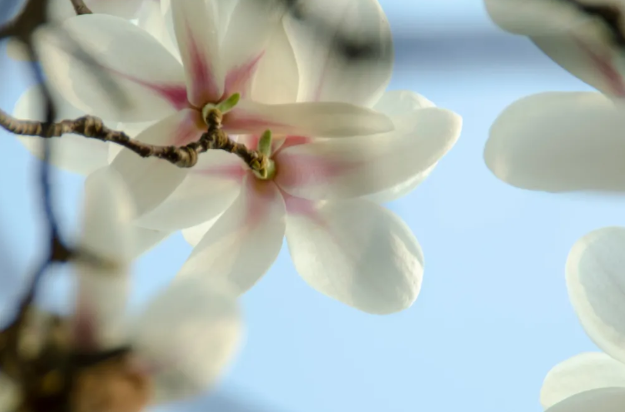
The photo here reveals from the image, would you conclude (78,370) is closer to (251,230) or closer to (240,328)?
(240,328)

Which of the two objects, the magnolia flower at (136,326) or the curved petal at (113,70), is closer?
the magnolia flower at (136,326)

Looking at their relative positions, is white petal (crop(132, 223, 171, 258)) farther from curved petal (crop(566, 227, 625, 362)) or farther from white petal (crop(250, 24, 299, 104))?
curved petal (crop(566, 227, 625, 362))

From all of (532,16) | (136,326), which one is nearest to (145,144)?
(136,326)

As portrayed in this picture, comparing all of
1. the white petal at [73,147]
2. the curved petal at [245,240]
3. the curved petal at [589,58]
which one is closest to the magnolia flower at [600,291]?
the curved petal at [589,58]

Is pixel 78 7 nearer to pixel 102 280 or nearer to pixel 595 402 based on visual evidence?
pixel 102 280

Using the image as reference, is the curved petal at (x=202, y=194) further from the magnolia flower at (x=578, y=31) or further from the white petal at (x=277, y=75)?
the magnolia flower at (x=578, y=31)

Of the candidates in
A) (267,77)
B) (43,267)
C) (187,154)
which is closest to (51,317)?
(43,267)

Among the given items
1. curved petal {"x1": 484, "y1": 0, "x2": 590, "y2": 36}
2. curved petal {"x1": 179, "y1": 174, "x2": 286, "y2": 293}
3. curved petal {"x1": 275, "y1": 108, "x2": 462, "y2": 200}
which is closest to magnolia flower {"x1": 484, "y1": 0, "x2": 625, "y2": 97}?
curved petal {"x1": 484, "y1": 0, "x2": 590, "y2": 36}
